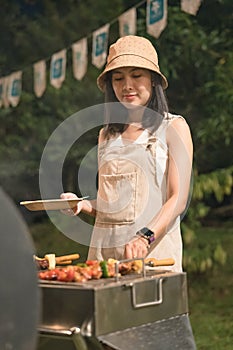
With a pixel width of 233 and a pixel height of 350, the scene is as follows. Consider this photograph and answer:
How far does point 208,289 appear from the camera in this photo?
8023 millimetres

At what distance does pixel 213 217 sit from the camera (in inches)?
365

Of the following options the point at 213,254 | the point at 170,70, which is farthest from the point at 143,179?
the point at 170,70

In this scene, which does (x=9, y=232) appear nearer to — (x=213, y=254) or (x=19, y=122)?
(x=213, y=254)

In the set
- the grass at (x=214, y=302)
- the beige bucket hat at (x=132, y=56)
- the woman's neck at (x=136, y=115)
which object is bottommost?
the grass at (x=214, y=302)

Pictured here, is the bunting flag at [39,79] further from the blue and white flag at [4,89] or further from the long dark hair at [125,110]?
the long dark hair at [125,110]

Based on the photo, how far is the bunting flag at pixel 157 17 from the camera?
19.1 ft

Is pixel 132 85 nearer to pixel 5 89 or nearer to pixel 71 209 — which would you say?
pixel 71 209

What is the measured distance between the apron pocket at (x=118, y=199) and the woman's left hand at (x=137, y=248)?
0.58 ft

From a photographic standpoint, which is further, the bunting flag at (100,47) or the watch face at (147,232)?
the bunting flag at (100,47)

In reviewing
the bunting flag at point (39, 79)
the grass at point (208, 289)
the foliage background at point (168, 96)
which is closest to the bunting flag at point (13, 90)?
the bunting flag at point (39, 79)

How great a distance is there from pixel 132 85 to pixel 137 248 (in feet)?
2.03

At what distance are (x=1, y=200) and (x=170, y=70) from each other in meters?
6.21

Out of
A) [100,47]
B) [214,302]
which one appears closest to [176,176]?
[100,47]

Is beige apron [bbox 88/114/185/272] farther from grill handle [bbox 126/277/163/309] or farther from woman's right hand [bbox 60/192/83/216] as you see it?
grill handle [bbox 126/277/163/309]
